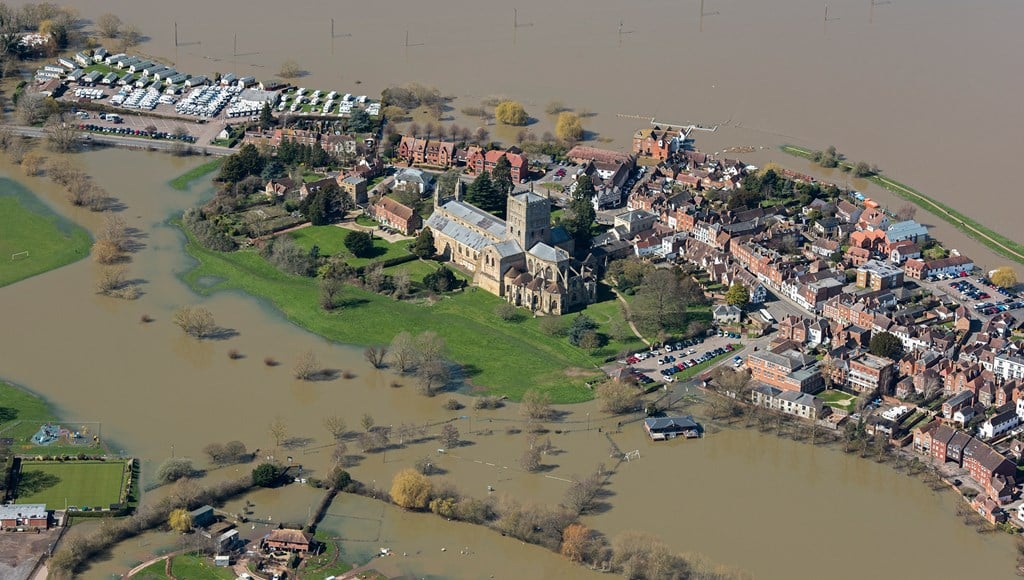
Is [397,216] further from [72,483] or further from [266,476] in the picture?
[72,483]

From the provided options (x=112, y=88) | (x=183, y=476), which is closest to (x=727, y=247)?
(x=183, y=476)

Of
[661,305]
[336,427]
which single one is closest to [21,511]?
[336,427]

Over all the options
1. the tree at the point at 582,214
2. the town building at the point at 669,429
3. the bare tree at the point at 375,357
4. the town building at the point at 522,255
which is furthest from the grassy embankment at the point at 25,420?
the tree at the point at 582,214

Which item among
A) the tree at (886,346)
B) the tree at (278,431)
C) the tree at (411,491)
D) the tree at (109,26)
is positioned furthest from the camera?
the tree at (109,26)

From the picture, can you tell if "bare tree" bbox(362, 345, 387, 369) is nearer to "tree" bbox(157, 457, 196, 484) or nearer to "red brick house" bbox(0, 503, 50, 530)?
"tree" bbox(157, 457, 196, 484)

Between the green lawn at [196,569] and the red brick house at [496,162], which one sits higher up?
the red brick house at [496,162]

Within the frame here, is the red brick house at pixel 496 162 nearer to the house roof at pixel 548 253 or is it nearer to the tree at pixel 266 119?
the tree at pixel 266 119
